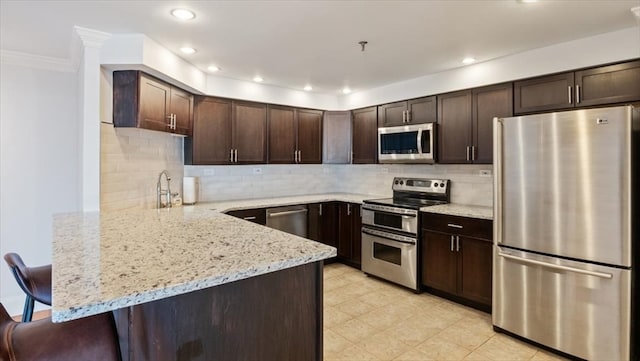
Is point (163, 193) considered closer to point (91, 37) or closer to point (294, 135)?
point (91, 37)

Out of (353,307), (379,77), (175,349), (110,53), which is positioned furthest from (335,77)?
(175,349)

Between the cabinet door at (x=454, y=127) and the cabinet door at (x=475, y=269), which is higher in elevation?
the cabinet door at (x=454, y=127)

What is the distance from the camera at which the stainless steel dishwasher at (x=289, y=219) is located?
4050 millimetres

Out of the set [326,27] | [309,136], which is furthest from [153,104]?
[309,136]

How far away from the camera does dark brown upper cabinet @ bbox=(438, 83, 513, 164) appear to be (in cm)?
327

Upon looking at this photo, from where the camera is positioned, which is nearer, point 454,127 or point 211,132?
point 454,127

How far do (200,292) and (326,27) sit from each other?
6.89 feet

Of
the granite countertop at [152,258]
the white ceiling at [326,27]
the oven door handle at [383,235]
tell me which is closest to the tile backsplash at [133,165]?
the granite countertop at [152,258]

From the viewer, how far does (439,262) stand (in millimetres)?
3455

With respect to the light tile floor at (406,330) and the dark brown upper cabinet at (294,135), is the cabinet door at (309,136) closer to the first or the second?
the dark brown upper cabinet at (294,135)

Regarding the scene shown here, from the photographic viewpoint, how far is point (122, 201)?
9.86 feet

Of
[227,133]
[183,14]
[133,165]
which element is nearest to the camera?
[183,14]

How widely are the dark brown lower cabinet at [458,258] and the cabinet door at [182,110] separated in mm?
2691

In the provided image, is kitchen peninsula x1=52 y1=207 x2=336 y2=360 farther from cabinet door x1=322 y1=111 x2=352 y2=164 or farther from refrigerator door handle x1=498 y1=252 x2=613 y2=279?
cabinet door x1=322 y1=111 x2=352 y2=164
